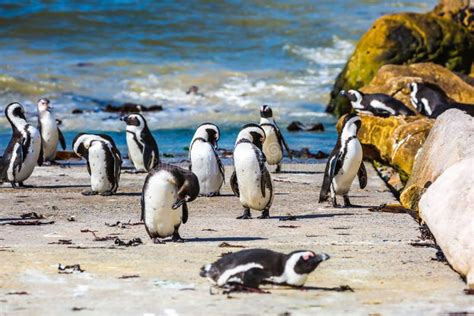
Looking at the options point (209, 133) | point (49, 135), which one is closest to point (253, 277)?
point (209, 133)

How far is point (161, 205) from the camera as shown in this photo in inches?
369

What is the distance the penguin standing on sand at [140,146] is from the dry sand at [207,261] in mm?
2195

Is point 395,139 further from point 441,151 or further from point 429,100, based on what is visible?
point 441,151

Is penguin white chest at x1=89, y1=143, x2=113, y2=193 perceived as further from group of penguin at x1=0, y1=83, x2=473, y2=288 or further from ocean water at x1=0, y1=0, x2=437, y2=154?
ocean water at x1=0, y1=0, x2=437, y2=154

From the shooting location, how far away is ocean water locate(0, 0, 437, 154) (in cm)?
2425

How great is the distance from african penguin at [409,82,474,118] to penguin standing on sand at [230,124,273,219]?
19.7 ft

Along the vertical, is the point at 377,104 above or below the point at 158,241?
below

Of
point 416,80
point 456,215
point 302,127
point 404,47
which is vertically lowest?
point 302,127

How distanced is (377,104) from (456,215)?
9.89m

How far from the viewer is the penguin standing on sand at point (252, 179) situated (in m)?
11.1

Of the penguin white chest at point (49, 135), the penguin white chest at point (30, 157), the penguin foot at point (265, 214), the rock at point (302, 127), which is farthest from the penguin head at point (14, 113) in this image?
the rock at point (302, 127)

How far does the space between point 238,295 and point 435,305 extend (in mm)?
1135

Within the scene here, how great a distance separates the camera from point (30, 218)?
35.9 feet

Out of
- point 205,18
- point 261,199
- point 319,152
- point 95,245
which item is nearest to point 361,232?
point 261,199
